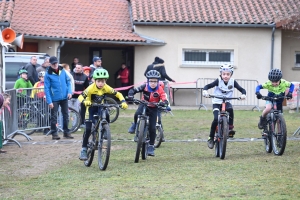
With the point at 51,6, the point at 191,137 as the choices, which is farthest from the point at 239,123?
the point at 51,6

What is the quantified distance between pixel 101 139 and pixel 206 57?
18033mm

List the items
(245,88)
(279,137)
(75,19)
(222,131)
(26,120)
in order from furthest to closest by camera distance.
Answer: (75,19), (245,88), (26,120), (279,137), (222,131)

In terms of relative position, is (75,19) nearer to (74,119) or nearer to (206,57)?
(206,57)

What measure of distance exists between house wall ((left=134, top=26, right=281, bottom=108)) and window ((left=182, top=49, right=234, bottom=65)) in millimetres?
230

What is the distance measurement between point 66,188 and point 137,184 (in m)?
0.96

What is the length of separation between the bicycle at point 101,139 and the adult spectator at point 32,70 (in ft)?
25.4

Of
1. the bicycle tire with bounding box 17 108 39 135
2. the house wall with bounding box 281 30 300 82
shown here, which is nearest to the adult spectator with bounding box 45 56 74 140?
the bicycle tire with bounding box 17 108 39 135

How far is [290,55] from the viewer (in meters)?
29.7

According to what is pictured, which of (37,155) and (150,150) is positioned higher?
(150,150)

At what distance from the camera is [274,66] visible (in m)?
28.6

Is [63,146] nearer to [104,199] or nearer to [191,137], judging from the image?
[191,137]

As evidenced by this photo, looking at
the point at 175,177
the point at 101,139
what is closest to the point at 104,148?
the point at 101,139

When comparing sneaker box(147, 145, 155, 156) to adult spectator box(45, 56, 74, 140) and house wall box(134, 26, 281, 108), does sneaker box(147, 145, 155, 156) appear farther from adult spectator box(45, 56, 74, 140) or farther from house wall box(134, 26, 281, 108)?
house wall box(134, 26, 281, 108)

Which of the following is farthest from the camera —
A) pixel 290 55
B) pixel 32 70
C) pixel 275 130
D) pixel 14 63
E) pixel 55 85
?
pixel 290 55
